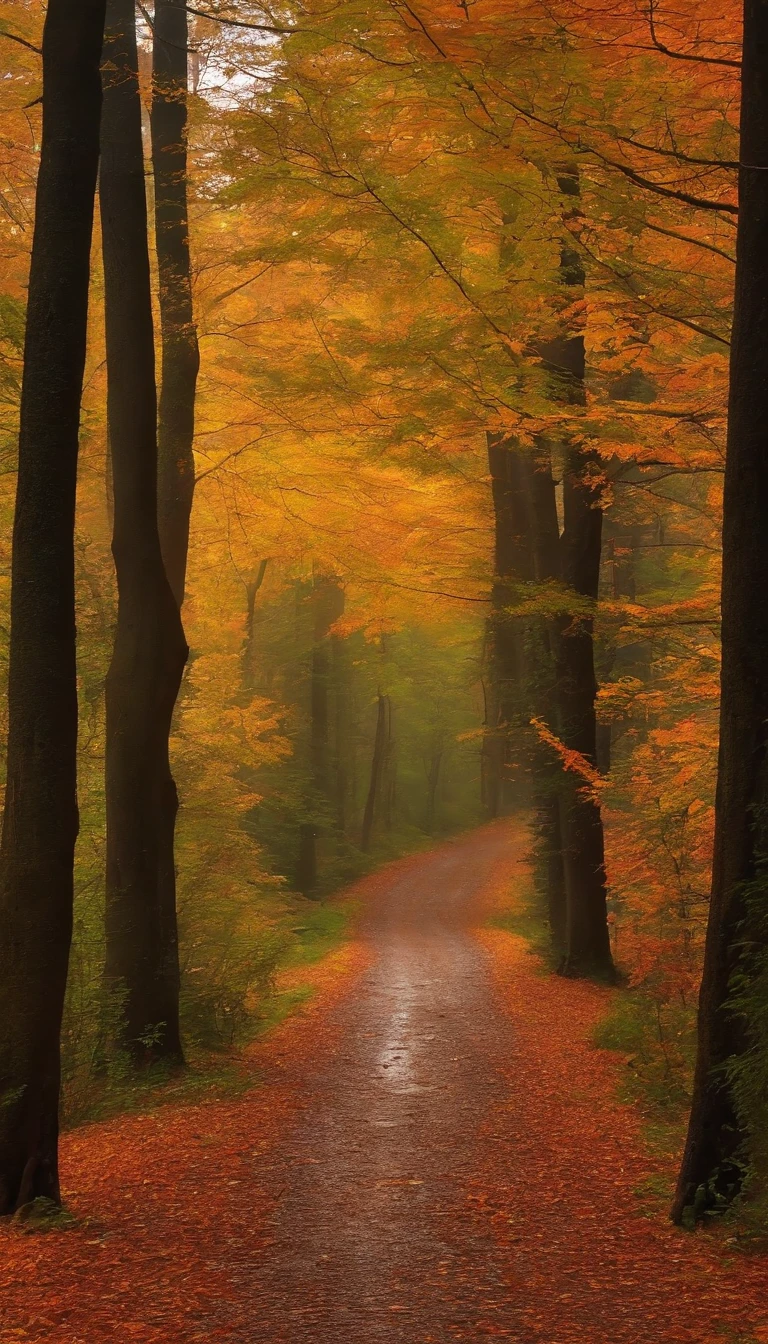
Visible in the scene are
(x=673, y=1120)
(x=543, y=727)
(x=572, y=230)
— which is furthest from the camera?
(x=543, y=727)

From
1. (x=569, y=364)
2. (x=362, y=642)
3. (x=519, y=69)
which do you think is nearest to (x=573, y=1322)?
(x=519, y=69)

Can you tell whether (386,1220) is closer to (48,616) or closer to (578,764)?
(48,616)

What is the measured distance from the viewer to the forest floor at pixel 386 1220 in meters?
4.48

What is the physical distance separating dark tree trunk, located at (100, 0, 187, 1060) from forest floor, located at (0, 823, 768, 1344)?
57.6 inches

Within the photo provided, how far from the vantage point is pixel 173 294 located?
34.5 ft

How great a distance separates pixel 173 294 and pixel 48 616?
18.7ft

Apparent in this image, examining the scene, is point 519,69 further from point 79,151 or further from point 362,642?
point 362,642

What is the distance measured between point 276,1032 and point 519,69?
9508 mm

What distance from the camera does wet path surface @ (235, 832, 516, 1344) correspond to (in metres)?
4.57

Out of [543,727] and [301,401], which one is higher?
[301,401]

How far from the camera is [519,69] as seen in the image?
7.06 metres

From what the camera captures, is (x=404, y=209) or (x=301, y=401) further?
(x=301, y=401)

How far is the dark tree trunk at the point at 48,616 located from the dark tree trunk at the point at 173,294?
14.1 ft

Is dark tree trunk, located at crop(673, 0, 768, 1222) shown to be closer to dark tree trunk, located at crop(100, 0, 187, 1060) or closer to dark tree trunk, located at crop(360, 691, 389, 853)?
dark tree trunk, located at crop(100, 0, 187, 1060)
